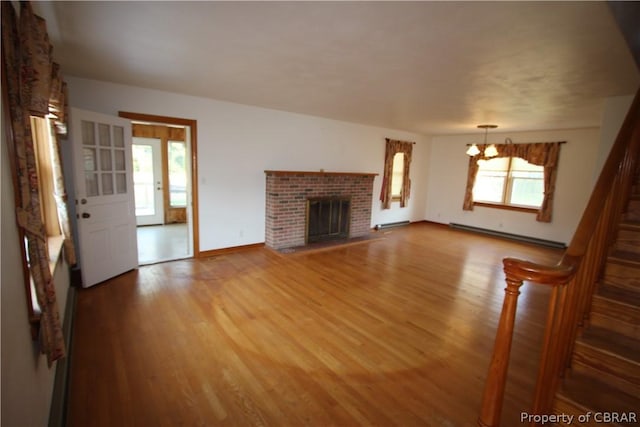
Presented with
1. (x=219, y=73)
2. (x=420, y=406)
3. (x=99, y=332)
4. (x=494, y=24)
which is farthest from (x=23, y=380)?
(x=494, y=24)

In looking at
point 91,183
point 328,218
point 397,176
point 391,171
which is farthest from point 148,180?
point 397,176

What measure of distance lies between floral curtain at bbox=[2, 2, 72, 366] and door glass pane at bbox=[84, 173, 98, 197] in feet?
7.04

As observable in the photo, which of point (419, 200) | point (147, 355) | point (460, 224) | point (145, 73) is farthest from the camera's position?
point (419, 200)

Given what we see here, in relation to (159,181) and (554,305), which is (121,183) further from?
(554,305)

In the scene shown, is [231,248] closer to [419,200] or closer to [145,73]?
[145,73]

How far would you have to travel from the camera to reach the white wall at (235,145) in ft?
12.4

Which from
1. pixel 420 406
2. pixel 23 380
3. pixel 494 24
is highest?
pixel 494 24

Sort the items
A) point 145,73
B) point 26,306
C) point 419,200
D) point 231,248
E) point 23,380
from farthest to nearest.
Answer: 1. point 419,200
2. point 231,248
3. point 145,73
4. point 26,306
5. point 23,380

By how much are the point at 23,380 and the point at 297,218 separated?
4.24 m

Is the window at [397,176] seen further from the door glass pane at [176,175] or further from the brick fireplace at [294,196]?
the door glass pane at [176,175]

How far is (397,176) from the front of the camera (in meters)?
7.57

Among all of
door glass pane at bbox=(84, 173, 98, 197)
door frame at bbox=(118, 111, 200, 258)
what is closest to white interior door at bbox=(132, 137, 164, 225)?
door frame at bbox=(118, 111, 200, 258)

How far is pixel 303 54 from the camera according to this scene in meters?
2.51

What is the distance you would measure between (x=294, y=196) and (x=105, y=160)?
2.76 meters
